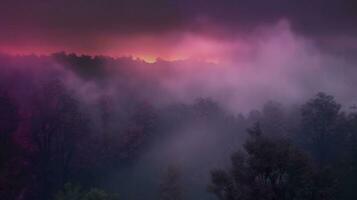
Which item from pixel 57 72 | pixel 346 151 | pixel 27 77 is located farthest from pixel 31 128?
pixel 346 151

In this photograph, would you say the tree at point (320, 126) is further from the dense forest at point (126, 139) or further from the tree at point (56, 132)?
the tree at point (56, 132)

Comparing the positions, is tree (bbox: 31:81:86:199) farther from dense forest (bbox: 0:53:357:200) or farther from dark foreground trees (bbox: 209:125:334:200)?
dark foreground trees (bbox: 209:125:334:200)

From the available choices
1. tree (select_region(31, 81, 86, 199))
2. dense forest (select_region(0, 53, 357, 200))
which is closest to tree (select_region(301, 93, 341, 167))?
dense forest (select_region(0, 53, 357, 200))

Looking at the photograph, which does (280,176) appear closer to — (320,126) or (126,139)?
(126,139)

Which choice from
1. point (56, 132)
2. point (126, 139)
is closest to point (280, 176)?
→ point (126, 139)

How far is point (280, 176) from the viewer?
94.2ft

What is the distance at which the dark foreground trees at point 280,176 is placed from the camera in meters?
28.0

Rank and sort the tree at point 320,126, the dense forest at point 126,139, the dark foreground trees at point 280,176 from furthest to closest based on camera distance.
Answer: the tree at point 320,126 < the dense forest at point 126,139 < the dark foreground trees at point 280,176

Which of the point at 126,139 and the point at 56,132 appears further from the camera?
the point at 126,139

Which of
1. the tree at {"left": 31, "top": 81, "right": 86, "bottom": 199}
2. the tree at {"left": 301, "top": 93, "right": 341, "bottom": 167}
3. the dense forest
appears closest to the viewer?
the dense forest

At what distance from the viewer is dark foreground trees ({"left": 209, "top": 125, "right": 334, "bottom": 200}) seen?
2800cm

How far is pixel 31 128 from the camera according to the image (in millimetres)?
69375

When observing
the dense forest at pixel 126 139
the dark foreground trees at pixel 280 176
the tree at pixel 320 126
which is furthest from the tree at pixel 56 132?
the dark foreground trees at pixel 280 176

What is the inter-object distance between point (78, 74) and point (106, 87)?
30.5 feet
